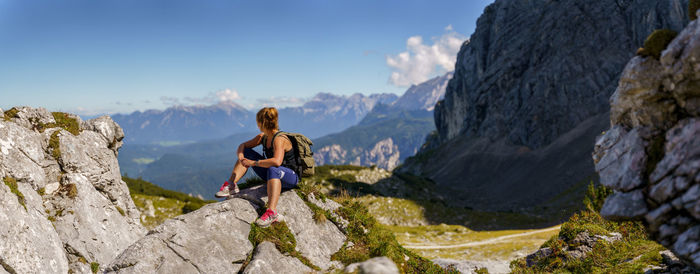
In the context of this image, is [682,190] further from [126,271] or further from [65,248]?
[65,248]

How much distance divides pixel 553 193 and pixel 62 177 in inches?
3927

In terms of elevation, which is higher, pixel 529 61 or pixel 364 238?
pixel 529 61

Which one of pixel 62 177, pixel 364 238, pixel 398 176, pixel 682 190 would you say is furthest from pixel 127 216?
pixel 398 176

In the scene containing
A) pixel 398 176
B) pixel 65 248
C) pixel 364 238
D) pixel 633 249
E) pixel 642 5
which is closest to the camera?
pixel 364 238

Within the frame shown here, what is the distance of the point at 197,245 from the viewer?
9.27 meters

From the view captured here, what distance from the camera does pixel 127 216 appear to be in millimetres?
19797

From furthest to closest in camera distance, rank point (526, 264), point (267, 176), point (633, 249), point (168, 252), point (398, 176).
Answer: point (398, 176) < point (526, 264) < point (633, 249) < point (267, 176) < point (168, 252)

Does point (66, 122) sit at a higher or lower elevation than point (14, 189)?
higher

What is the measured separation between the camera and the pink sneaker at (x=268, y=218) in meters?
10.1

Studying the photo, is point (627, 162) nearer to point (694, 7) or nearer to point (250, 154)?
point (694, 7)

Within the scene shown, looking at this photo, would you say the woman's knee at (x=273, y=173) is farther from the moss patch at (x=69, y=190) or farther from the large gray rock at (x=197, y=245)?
the moss patch at (x=69, y=190)

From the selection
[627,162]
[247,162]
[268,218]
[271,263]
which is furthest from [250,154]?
[627,162]

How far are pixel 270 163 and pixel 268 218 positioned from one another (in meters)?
1.69

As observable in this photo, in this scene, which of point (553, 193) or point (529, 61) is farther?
point (529, 61)
